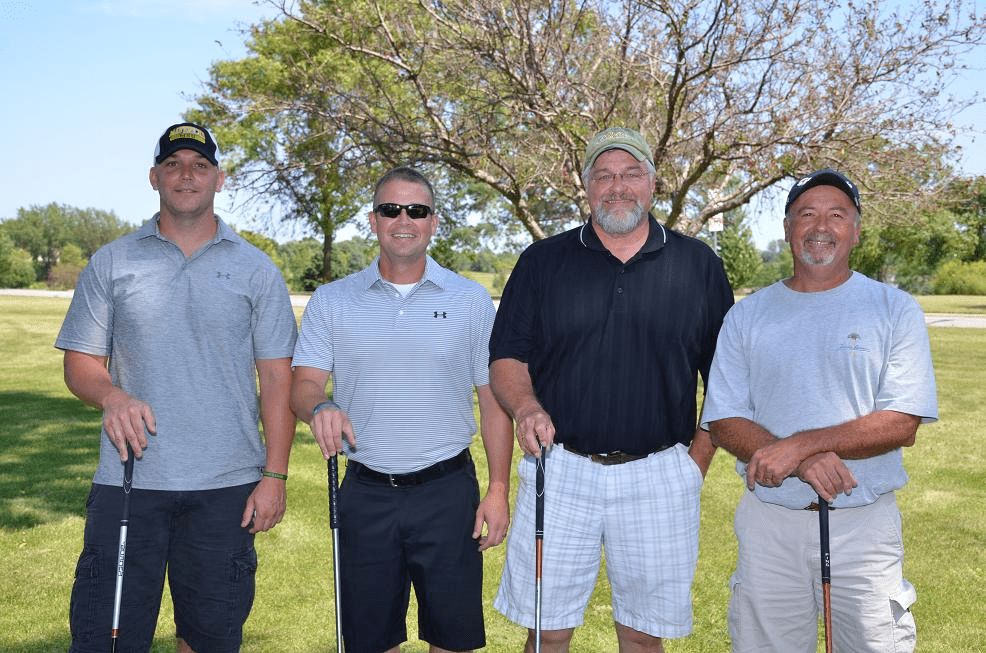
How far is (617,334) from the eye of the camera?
3.81 m

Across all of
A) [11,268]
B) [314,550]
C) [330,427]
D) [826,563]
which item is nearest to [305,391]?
[330,427]

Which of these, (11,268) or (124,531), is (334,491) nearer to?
(124,531)

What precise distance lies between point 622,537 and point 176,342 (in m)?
2.08

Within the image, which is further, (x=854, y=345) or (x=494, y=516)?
(x=494, y=516)

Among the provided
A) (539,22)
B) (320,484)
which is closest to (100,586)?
(320,484)

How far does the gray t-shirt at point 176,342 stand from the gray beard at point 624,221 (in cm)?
153

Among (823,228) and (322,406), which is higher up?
(823,228)

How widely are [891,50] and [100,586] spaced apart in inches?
427

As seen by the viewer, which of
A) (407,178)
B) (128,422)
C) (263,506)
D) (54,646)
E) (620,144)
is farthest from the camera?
(54,646)

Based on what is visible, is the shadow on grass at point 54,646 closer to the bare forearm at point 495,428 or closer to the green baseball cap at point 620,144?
the bare forearm at point 495,428

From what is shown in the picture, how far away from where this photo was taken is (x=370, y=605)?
3.96 m

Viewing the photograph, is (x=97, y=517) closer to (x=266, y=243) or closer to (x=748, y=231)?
(x=748, y=231)

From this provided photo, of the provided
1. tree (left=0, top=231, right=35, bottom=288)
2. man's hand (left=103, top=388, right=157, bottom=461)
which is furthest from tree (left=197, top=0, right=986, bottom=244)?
tree (left=0, top=231, right=35, bottom=288)

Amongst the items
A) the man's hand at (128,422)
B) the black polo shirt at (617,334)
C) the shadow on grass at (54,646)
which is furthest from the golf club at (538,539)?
the shadow on grass at (54,646)
